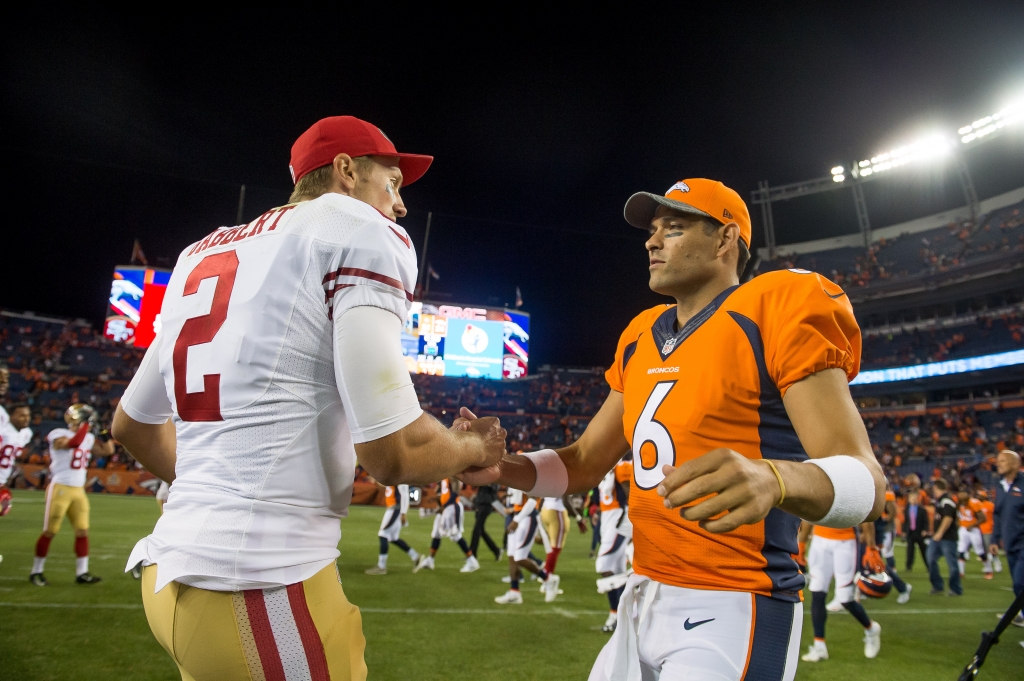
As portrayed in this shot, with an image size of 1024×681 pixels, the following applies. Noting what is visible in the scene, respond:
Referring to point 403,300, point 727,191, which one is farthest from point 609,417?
point 403,300

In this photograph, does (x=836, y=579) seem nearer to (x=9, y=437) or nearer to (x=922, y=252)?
(x=9, y=437)

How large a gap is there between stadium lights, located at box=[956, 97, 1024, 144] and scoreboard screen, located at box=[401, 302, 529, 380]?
29.4 m

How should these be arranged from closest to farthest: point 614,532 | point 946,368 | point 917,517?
1. point 614,532
2. point 917,517
3. point 946,368

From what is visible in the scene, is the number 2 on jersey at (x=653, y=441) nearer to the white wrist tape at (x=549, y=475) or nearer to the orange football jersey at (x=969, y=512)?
the white wrist tape at (x=549, y=475)

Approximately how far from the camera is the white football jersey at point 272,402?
5.07 ft

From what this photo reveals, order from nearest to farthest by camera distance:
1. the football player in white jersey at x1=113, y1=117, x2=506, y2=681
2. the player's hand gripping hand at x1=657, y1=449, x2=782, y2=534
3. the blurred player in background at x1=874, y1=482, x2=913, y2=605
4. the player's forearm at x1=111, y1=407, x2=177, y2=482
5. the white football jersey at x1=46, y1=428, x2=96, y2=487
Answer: the player's hand gripping hand at x1=657, y1=449, x2=782, y2=534, the football player in white jersey at x1=113, y1=117, x2=506, y2=681, the player's forearm at x1=111, y1=407, x2=177, y2=482, the white football jersey at x1=46, y1=428, x2=96, y2=487, the blurred player in background at x1=874, y1=482, x2=913, y2=605

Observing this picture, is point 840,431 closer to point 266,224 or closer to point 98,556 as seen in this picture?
point 266,224

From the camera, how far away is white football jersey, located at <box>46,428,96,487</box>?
9188 mm

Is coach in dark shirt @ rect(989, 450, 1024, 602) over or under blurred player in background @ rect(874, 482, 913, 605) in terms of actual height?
over

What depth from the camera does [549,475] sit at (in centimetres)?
269

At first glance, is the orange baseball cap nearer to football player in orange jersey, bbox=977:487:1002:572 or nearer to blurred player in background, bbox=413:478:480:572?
blurred player in background, bbox=413:478:480:572

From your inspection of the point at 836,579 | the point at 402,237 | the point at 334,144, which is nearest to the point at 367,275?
the point at 402,237

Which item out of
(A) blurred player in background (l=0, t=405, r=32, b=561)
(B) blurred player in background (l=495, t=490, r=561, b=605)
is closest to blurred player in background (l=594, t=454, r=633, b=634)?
(B) blurred player in background (l=495, t=490, r=561, b=605)

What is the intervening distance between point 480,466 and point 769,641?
1.05 metres
